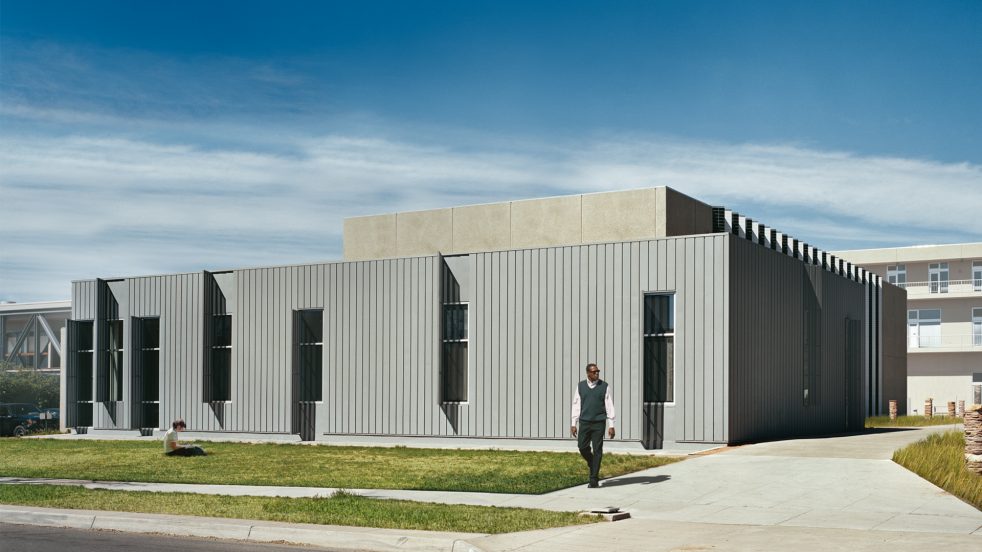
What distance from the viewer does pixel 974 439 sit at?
1800 cm

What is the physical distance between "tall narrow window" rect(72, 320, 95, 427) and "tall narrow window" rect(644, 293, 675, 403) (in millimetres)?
21980

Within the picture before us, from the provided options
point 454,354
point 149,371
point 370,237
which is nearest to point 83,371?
point 149,371

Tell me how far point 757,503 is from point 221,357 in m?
22.7

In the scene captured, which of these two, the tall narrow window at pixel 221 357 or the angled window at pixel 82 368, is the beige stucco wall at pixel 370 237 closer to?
the tall narrow window at pixel 221 357

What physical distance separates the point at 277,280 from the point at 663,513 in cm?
2031

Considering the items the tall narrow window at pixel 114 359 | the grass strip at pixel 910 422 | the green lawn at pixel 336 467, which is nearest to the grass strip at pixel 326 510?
the green lawn at pixel 336 467

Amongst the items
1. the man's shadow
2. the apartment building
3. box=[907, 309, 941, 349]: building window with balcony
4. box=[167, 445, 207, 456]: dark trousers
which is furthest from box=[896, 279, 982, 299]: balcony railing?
the man's shadow

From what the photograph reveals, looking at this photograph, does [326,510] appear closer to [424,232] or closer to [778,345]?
[778,345]

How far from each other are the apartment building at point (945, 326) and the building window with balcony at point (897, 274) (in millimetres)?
1057

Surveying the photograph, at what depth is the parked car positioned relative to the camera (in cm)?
4391

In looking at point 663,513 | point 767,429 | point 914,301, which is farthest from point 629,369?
point 914,301

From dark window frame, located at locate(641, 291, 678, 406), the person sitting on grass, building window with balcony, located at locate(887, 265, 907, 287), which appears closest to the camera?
the person sitting on grass

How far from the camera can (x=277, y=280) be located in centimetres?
3312

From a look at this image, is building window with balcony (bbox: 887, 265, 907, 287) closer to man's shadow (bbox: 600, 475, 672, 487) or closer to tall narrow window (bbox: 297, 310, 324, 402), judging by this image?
tall narrow window (bbox: 297, 310, 324, 402)
